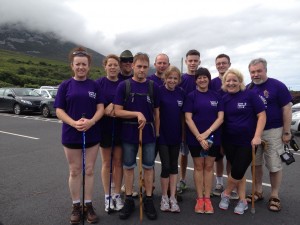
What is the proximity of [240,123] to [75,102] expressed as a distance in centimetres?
220

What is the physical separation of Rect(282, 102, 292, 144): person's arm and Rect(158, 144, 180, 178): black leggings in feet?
5.08

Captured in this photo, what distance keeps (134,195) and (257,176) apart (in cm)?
194

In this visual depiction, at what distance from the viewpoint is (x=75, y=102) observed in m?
3.84

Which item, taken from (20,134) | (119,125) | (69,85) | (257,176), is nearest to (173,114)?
(119,125)

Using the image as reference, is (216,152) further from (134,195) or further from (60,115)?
(60,115)

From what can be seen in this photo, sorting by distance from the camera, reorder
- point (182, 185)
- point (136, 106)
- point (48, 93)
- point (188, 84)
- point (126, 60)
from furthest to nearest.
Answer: point (48, 93) < point (182, 185) < point (188, 84) < point (126, 60) < point (136, 106)

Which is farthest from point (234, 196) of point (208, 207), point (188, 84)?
point (188, 84)

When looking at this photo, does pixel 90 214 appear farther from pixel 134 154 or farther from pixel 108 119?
pixel 108 119

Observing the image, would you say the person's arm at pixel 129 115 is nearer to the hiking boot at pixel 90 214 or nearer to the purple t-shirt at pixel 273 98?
the hiking boot at pixel 90 214

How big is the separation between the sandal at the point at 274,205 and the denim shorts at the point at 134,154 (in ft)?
6.01

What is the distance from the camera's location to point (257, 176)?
491cm

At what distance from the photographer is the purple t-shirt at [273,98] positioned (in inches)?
176

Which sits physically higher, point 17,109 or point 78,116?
point 78,116

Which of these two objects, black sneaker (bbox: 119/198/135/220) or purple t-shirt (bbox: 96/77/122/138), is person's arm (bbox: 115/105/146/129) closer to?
purple t-shirt (bbox: 96/77/122/138)
